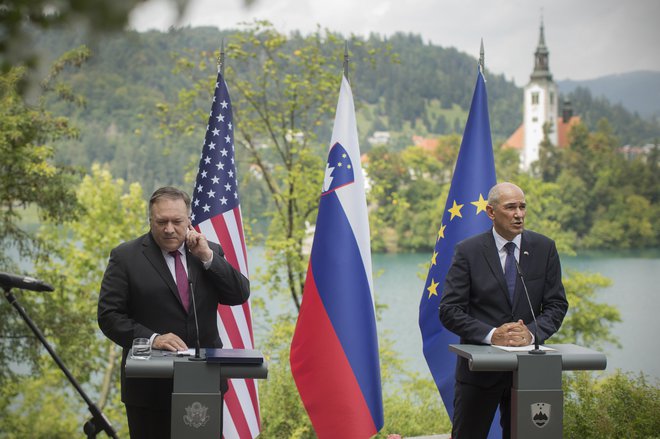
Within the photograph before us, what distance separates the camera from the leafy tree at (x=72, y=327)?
40.2ft

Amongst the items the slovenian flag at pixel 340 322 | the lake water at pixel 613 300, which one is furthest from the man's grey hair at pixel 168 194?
the lake water at pixel 613 300

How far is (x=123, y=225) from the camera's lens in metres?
19.7

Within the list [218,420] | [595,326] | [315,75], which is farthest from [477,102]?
[595,326]

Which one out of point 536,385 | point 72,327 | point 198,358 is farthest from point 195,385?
point 72,327

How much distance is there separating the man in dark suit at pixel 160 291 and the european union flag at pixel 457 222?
175 centimetres

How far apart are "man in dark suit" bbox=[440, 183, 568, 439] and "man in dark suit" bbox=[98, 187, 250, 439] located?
2.94 ft

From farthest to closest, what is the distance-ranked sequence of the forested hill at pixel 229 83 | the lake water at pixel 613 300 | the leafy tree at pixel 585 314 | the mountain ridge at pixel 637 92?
the mountain ridge at pixel 637 92 → the lake water at pixel 613 300 → the leafy tree at pixel 585 314 → the forested hill at pixel 229 83

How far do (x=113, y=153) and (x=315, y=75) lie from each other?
20278 mm

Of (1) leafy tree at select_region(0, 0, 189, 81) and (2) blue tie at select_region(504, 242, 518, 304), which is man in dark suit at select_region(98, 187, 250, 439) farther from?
(2) blue tie at select_region(504, 242, 518, 304)

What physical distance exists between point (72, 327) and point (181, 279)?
31.4 ft

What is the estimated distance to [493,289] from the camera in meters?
3.43

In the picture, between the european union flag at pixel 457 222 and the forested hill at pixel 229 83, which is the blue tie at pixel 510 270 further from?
the forested hill at pixel 229 83

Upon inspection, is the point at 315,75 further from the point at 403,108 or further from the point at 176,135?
the point at 403,108

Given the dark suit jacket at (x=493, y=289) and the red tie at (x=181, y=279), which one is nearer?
the red tie at (x=181, y=279)
